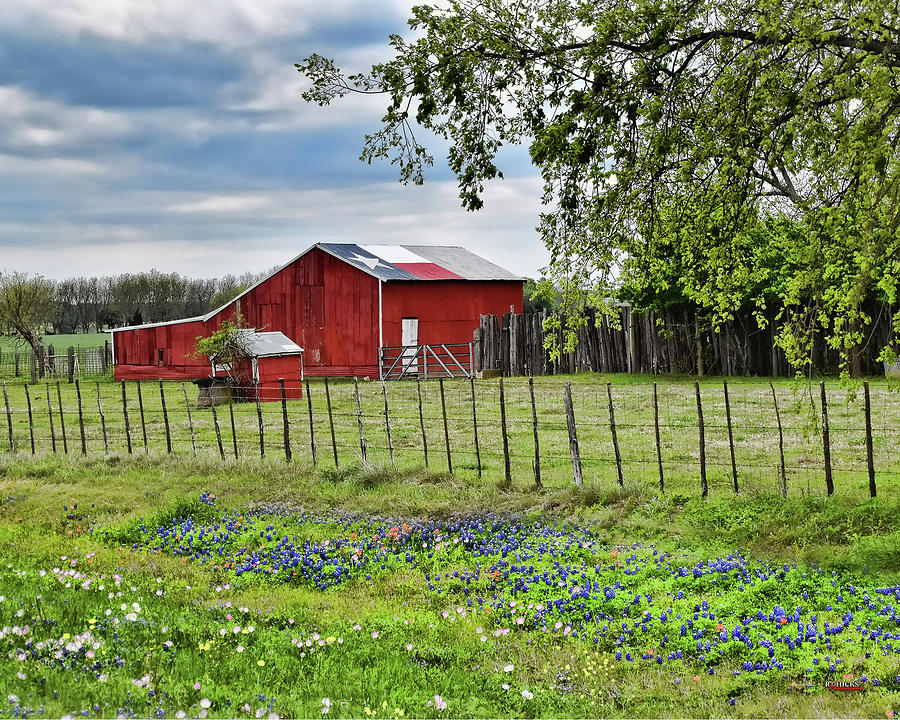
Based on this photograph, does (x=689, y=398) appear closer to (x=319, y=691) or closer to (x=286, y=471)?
(x=286, y=471)

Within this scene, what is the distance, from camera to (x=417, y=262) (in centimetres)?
3919

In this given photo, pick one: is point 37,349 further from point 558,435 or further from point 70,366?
point 558,435

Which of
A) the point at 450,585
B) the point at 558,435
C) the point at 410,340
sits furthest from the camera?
the point at 410,340

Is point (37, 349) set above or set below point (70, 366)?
above

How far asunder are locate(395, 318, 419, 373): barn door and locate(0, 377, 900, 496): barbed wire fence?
23.6 ft

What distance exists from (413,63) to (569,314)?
3789 mm

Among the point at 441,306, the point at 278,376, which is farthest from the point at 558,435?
the point at 441,306

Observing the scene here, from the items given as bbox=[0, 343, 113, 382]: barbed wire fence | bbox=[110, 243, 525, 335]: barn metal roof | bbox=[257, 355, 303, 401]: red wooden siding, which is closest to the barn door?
bbox=[110, 243, 525, 335]: barn metal roof

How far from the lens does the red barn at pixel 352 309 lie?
3525cm

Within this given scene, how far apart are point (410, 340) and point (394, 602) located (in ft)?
92.0

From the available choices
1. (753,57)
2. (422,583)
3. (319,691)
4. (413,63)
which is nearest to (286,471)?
(422,583)

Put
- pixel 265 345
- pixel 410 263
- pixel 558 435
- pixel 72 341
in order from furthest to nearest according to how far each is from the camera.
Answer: pixel 72 341 < pixel 410 263 < pixel 265 345 < pixel 558 435

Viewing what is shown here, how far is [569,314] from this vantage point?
10805 mm

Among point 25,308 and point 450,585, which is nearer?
point 450,585
